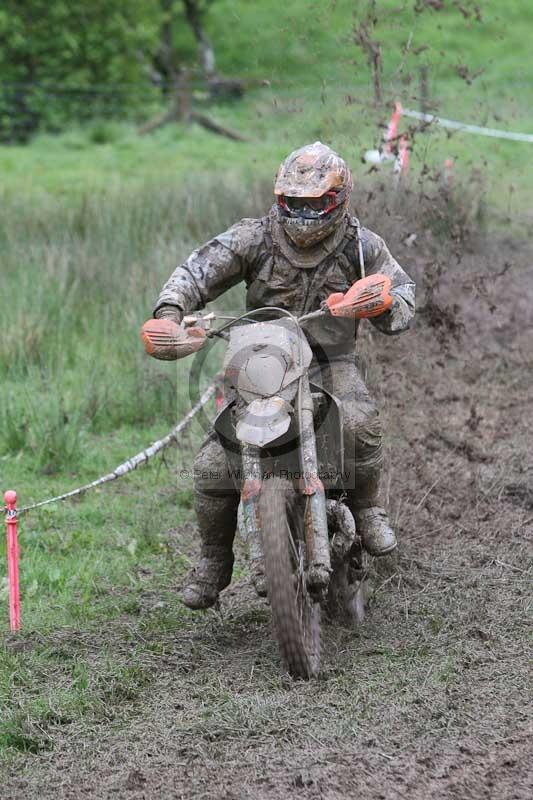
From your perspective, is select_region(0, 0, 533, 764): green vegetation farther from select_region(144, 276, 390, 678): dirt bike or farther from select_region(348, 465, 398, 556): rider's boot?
select_region(348, 465, 398, 556): rider's boot

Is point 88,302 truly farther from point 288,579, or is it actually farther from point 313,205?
point 288,579

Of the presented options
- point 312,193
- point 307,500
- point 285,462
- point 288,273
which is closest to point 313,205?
point 312,193

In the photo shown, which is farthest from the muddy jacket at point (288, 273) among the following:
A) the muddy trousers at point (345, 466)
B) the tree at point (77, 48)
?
the tree at point (77, 48)

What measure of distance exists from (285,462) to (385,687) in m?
0.93

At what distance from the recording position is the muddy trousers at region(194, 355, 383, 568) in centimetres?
525

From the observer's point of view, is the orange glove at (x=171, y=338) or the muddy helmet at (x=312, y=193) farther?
the muddy helmet at (x=312, y=193)

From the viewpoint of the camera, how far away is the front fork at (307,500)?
4.78 meters

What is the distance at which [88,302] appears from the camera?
1065cm

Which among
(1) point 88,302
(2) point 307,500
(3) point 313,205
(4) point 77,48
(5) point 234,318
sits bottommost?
(4) point 77,48

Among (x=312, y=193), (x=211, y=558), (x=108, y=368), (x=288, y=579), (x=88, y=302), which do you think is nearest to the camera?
(x=288, y=579)

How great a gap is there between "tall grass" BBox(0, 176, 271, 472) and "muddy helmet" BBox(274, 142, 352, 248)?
11.2ft

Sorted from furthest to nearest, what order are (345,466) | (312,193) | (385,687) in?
(345,466)
(312,193)
(385,687)

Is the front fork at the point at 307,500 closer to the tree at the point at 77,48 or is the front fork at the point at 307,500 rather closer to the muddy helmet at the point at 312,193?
the muddy helmet at the point at 312,193

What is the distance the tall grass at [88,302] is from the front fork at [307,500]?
3.48 m
